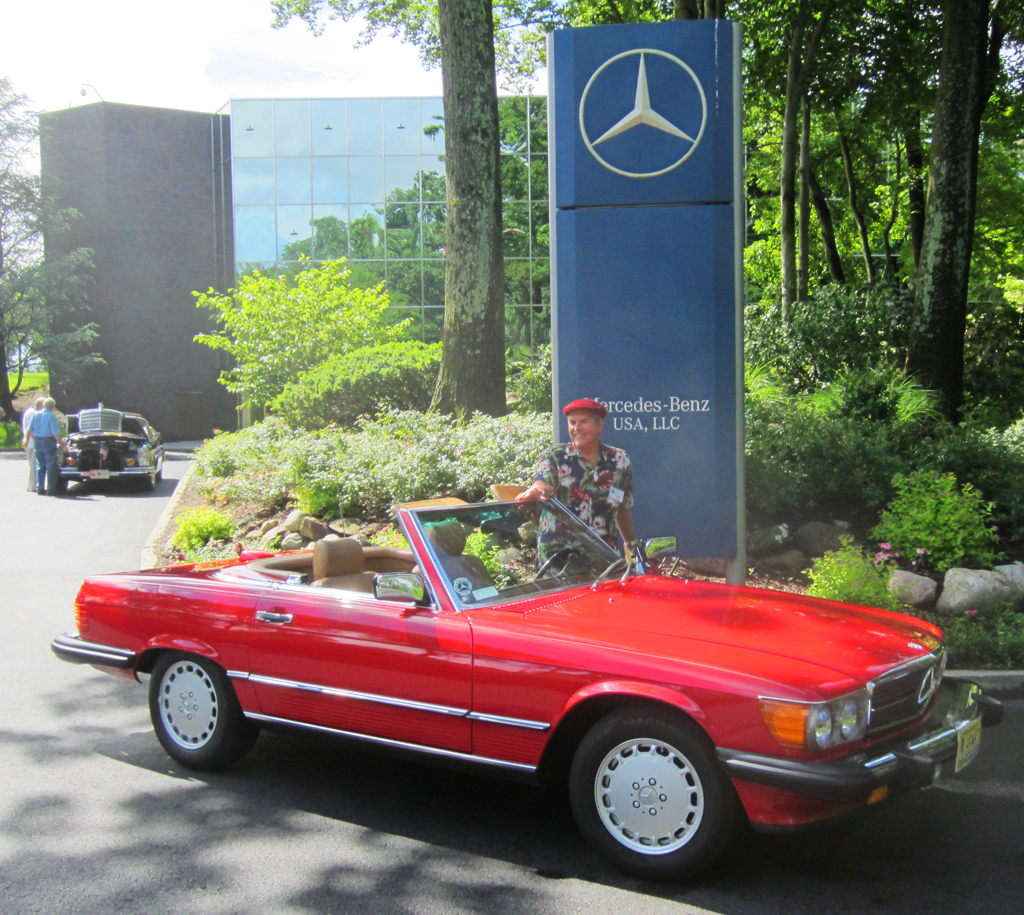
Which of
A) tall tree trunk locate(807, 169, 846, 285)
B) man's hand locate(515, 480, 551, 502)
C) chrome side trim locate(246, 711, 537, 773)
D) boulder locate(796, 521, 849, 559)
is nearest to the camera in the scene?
chrome side trim locate(246, 711, 537, 773)

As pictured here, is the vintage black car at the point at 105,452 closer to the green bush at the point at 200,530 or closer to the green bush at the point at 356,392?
the green bush at the point at 356,392

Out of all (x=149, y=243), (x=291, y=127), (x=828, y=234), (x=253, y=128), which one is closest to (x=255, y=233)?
(x=253, y=128)

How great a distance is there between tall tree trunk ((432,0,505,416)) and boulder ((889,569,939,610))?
19.8ft

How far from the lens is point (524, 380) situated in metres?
14.8

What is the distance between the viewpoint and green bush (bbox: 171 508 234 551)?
10828mm

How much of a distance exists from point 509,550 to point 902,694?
1.89 m

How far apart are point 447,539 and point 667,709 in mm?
1338

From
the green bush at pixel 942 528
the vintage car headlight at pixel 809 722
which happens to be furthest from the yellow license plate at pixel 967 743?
the green bush at pixel 942 528

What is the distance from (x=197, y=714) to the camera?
4891 mm

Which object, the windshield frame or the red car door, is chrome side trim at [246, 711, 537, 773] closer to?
the red car door

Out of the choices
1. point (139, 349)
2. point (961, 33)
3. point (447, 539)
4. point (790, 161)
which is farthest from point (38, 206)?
point (447, 539)

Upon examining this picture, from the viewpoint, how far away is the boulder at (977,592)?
7031mm

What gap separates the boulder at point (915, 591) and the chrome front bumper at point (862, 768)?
3606 mm

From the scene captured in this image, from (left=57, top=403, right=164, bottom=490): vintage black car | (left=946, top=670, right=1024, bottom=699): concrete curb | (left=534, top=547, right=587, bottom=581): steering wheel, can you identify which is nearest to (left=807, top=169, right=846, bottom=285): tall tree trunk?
(left=57, top=403, right=164, bottom=490): vintage black car
